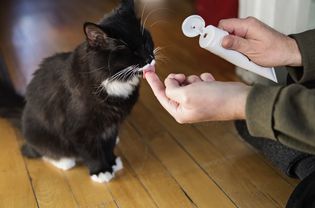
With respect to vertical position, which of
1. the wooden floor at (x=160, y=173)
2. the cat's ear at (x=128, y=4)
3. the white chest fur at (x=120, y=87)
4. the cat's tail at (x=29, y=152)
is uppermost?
the cat's ear at (x=128, y=4)

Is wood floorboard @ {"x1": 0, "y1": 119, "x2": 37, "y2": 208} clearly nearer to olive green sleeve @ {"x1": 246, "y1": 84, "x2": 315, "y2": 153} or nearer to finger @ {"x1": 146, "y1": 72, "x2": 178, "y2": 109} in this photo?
finger @ {"x1": 146, "y1": 72, "x2": 178, "y2": 109}

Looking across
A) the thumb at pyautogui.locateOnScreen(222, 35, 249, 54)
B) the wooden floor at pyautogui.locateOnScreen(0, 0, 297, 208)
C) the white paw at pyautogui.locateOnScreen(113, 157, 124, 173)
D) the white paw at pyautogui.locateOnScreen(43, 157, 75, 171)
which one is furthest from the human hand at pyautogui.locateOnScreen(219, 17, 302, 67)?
the white paw at pyautogui.locateOnScreen(43, 157, 75, 171)

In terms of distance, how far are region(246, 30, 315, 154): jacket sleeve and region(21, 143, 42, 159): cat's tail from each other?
902 millimetres

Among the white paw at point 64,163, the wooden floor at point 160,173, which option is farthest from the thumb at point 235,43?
the white paw at point 64,163

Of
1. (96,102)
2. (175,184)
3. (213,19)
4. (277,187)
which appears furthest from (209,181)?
(213,19)

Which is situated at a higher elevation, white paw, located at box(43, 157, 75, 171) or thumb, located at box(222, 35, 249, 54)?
thumb, located at box(222, 35, 249, 54)

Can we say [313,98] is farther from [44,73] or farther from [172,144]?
[44,73]

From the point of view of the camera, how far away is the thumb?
101cm

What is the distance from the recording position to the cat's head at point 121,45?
107cm

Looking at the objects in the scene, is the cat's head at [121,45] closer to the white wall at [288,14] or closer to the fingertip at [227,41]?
the fingertip at [227,41]

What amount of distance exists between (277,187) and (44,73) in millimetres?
860

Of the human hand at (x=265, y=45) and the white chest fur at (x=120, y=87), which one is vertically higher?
the human hand at (x=265, y=45)

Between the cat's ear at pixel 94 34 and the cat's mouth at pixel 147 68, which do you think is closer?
the cat's ear at pixel 94 34

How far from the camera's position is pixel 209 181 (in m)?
Answer: 1.32
